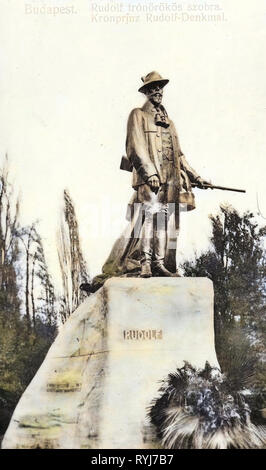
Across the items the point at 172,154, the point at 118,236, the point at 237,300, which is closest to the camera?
the point at 172,154

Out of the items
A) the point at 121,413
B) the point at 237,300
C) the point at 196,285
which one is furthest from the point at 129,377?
the point at 237,300

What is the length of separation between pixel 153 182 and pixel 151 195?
0.17m

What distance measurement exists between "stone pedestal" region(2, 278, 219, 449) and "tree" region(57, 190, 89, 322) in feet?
7.86

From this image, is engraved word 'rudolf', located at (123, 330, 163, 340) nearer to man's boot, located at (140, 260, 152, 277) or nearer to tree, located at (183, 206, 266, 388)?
man's boot, located at (140, 260, 152, 277)

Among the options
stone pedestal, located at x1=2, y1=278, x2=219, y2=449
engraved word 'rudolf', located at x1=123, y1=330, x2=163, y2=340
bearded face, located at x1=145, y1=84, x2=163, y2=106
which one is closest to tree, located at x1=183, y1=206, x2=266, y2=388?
stone pedestal, located at x1=2, y1=278, x2=219, y2=449

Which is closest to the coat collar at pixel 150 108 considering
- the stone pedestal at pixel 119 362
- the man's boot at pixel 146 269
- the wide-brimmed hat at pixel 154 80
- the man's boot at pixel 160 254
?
the wide-brimmed hat at pixel 154 80

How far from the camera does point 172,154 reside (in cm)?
1301

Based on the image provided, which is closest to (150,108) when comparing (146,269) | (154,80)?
(154,80)

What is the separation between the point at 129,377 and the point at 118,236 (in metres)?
2.49

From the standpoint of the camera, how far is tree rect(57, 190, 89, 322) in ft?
48.6

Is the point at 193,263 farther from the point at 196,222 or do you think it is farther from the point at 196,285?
the point at 196,285

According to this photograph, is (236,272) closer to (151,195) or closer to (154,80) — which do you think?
(151,195)

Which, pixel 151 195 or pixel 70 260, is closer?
pixel 151 195

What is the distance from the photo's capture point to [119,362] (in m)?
12.1
